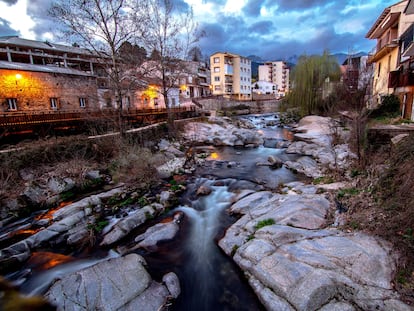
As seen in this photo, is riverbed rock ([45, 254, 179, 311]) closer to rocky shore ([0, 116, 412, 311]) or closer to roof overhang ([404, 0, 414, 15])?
rocky shore ([0, 116, 412, 311])

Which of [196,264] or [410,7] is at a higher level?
[410,7]

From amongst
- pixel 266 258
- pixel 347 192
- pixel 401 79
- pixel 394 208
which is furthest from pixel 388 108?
pixel 266 258

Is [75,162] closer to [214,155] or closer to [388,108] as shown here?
[214,155]

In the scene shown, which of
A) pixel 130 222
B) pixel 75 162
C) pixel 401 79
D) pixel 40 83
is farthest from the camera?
pixel 40 83

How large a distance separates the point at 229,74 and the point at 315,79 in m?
27.6

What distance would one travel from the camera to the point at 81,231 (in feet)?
20.9

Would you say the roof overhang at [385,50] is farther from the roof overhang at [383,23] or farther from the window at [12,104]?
the window at [12,104]

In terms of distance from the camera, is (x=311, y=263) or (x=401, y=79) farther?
(x=401, y=79)

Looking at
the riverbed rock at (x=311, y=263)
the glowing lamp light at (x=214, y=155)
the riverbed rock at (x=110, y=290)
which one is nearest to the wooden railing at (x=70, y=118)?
the glowing lamp light at (x=214, y=155)

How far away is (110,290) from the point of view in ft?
13.5

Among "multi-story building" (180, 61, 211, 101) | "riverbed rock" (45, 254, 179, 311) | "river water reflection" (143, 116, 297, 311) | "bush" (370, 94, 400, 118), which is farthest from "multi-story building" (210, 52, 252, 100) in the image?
"riverbed rock" (45, 254, 179, 311)

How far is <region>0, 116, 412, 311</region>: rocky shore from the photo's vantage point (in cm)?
368

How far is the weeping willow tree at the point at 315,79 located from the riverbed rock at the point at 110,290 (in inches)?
1133

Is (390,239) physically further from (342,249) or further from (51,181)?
(51,181)
